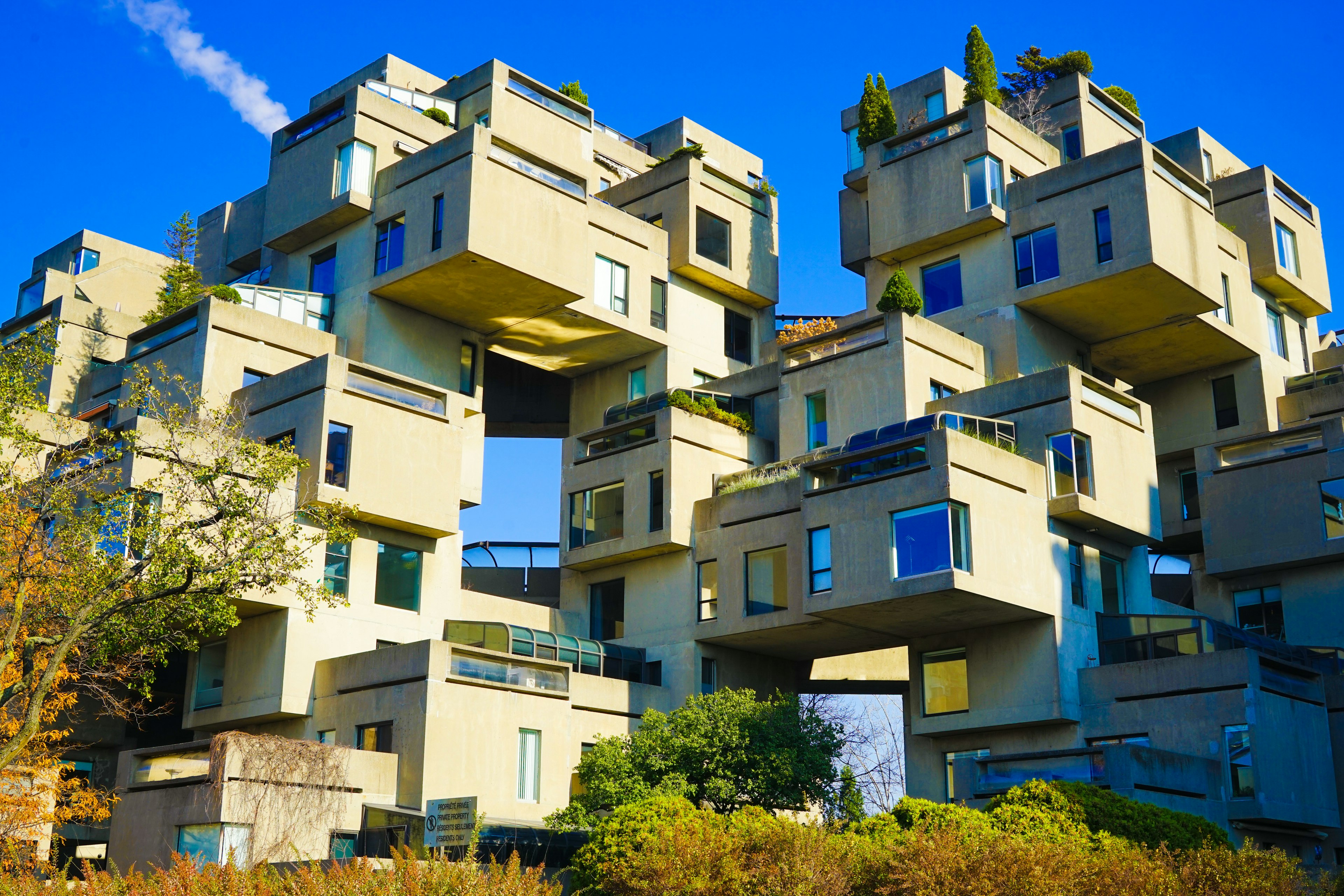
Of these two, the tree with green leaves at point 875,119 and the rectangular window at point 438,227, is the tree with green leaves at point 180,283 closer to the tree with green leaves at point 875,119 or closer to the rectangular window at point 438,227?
the rectangular window at point 438,227

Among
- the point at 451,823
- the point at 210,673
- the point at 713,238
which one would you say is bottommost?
the point at 451,823

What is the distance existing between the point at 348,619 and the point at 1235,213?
36792 mm

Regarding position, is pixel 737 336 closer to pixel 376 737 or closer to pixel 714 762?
pixel 714 762

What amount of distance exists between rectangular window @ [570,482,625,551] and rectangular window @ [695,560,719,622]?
3.06 meters

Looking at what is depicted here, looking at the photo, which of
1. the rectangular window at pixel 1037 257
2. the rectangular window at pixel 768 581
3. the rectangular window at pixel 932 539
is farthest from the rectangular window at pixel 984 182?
the rectangular window at pixel 932 539

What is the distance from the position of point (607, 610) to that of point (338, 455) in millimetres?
11185

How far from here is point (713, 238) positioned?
53281 millimetres

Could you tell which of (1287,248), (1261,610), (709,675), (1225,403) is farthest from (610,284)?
(1287,248)

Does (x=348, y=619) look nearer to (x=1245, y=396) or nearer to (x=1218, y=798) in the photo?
(x=1218, y=798)

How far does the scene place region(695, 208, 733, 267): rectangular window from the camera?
52.6 metres

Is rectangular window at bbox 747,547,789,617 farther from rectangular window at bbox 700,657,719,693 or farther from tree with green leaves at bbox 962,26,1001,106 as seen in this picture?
tree with green leaves at bbox 962,26,1001,106

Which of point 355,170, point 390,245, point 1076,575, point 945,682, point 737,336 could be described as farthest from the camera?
point 737,336

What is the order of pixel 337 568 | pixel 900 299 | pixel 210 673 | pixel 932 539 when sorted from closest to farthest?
pixel 932 539 → pixel 337 568 → pixel 210 673 → pixel 900 299

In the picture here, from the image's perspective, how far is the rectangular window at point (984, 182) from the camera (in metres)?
46.7
